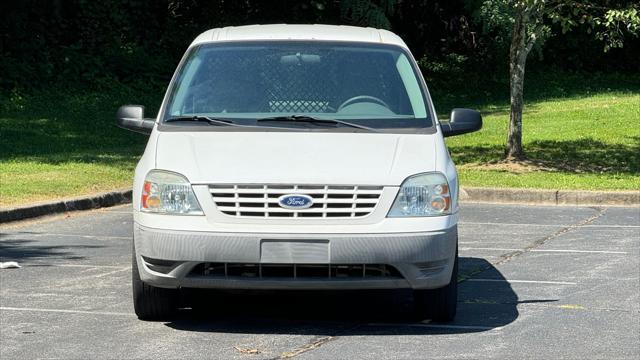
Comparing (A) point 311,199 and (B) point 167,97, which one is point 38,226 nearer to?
(B) point 167,97

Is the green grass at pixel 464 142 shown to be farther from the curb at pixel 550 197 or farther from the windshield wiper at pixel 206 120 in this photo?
the windshield wiper at pixel 206 120

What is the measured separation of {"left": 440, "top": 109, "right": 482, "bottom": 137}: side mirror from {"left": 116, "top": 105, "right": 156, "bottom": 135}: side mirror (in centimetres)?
192

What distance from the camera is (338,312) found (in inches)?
337

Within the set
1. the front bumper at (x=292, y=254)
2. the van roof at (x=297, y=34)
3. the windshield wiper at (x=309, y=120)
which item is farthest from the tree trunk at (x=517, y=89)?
the front bumper at (x=292, y=254)

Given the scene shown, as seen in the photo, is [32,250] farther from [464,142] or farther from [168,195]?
[464,142]

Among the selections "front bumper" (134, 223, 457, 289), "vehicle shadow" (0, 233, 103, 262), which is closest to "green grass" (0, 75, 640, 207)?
"vehicle shadow" (0, 233, 103, 262)

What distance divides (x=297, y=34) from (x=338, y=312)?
6.31 feet

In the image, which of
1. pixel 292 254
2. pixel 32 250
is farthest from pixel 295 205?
pixel 32 250

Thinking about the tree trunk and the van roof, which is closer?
the van roof

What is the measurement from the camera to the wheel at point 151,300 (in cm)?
799

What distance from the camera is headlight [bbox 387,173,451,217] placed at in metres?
7.63

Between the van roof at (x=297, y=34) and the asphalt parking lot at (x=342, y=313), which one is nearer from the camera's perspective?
the asphalt parking lot at (x=342, y=313)

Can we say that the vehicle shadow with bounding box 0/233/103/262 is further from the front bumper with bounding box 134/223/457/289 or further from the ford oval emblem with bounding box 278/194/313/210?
the ford oval emblem with bounding box 278/194/313/210

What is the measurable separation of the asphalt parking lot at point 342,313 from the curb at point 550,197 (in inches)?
130
